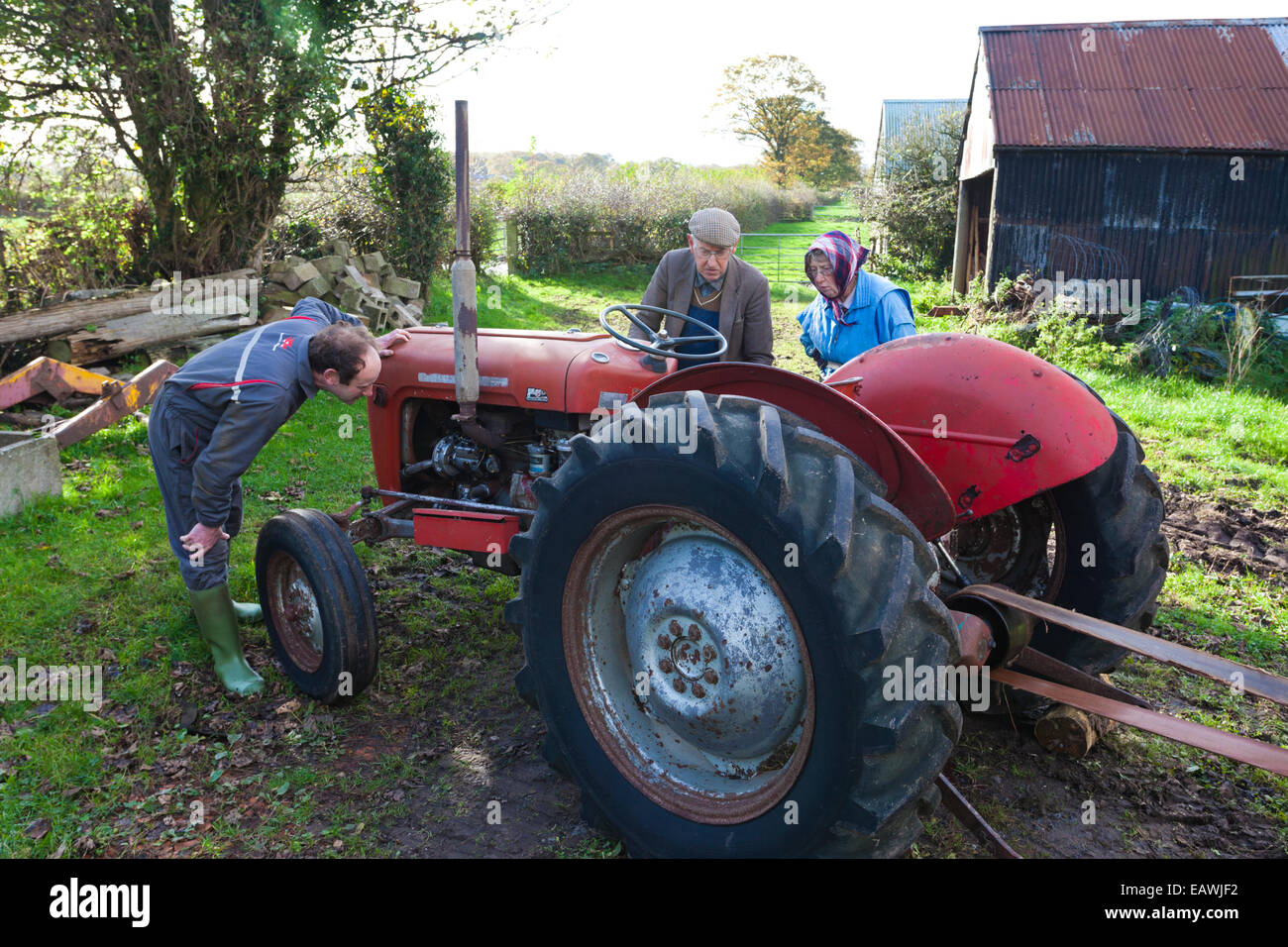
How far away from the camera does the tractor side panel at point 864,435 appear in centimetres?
230

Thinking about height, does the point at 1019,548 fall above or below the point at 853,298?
below

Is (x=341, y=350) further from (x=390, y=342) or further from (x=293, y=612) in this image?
(x=293, y=612)

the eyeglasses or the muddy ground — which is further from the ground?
the eyeglasses

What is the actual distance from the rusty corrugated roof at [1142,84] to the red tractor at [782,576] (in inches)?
468

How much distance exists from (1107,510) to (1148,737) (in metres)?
0.99

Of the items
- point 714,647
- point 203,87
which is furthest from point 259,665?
point 203,87

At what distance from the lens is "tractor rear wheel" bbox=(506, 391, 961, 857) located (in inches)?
75.4

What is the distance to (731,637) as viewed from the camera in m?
2.27

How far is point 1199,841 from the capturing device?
104 inches

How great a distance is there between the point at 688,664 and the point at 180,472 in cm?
227

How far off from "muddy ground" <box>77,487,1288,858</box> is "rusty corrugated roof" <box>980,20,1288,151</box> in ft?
38.7

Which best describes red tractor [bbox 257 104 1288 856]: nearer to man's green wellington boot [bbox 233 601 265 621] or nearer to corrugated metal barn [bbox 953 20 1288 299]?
man's green wellington boot [bbox 233 601 265 621]

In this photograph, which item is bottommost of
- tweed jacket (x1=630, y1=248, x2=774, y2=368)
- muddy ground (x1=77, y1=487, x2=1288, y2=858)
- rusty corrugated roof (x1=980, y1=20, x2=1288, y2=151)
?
muddy ground (x1=77, y1=487, x2=1288, y2=858)

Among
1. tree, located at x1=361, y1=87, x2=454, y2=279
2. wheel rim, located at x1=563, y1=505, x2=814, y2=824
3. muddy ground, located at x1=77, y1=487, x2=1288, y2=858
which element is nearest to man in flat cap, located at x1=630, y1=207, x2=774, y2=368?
wheel rim, located at x1=563, y1=505, x2=814, y2=824
